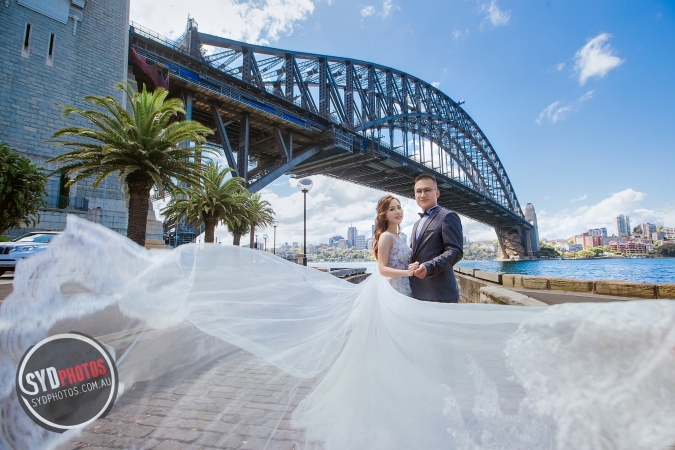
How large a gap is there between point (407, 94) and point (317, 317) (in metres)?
62.7

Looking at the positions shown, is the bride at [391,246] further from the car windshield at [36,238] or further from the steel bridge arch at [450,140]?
the steel bridge arch at [450,140]

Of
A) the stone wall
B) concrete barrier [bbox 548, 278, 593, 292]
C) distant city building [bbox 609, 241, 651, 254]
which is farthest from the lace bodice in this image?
distant city building [bbox 609, 241, 651, 254]

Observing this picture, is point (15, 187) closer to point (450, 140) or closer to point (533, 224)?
point (450, 140)

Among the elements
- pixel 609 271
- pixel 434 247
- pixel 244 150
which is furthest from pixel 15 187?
pixel 609 271

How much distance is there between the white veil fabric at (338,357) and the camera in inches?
56.1

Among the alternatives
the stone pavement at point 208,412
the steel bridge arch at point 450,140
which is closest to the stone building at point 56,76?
the stone pavement at point 208,412

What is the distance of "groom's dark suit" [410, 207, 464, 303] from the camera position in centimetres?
225

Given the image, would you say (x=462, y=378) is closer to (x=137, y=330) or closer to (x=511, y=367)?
(x=511, y=367)

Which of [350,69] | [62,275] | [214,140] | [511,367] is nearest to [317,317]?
[511,367]

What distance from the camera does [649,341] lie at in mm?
1351

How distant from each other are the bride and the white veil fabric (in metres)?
0.16

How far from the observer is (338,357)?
243 cm

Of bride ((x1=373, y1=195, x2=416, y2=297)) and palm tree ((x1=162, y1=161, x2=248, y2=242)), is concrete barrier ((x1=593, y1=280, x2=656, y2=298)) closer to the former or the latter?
bride ((x1=373, y1=195, x2=416, y2=297))

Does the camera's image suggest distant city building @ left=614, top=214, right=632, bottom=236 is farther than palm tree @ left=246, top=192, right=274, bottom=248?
Yes
